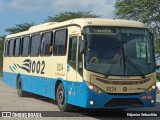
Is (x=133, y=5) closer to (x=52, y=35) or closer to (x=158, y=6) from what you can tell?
(x=158, y=6)

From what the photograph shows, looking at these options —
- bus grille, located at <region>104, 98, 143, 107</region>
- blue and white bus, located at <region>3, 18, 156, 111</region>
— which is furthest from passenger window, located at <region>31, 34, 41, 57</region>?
bus grille, located at <region>104, 98, 143, 107</region>

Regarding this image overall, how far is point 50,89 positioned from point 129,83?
4.04m

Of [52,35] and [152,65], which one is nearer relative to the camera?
[152,65]

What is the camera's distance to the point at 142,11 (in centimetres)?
4597

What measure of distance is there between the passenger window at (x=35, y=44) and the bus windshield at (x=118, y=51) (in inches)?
207

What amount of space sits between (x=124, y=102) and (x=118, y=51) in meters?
1.51

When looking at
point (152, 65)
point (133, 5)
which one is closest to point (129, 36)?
point (152, 65)

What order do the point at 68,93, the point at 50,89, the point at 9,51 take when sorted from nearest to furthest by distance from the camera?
the point at 68,93, the point at 50,89, the point at 9,51

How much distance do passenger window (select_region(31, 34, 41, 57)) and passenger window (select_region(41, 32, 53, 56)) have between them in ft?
2.11

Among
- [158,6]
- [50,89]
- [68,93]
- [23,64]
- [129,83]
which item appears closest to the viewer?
[129,83]

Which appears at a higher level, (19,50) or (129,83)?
(19,50)

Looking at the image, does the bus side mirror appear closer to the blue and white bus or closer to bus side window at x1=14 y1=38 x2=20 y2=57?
the blue and white bus

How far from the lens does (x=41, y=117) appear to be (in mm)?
13047

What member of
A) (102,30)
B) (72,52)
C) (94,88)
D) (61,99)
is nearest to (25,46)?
(61,99)
